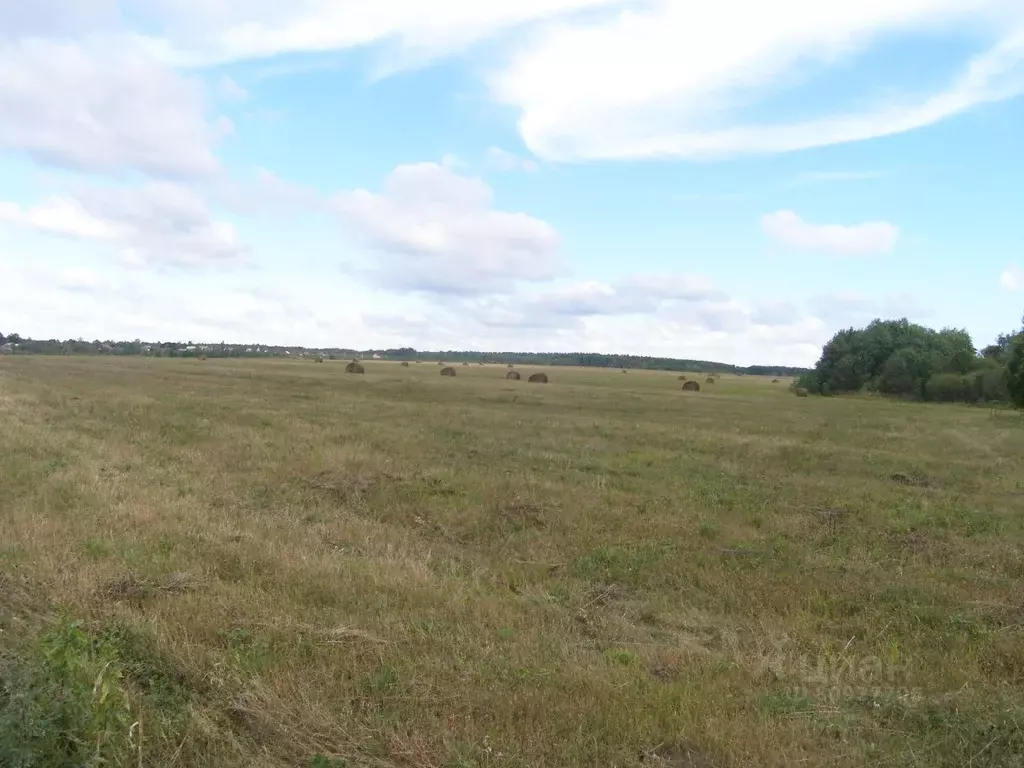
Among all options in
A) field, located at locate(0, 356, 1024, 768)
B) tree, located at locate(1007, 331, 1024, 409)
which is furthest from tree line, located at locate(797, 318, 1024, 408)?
field, located at locate(0, 356, 1024, 768)

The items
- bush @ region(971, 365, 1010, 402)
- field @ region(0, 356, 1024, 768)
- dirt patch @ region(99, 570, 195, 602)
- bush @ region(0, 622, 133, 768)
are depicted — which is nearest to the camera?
bush @ region(0, 622, 133, 768)

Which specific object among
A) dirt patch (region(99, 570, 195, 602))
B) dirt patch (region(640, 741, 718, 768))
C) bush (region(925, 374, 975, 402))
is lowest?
dirt patch (region(640, 741, 718, 768))

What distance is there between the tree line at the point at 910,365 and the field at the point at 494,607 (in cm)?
5410

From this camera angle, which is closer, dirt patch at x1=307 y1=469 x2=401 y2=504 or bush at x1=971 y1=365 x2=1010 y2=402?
dirt patch at x1=307 y1=469 x2=401 y2=504

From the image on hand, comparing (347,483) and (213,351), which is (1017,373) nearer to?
(347,483)

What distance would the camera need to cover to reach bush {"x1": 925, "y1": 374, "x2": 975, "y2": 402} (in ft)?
215

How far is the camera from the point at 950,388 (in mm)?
67000

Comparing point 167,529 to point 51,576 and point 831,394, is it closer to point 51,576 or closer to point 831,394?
point 51,576

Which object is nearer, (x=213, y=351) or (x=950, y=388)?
(x=950, y=388)

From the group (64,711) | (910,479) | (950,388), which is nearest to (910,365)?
(950,388)

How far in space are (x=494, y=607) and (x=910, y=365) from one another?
7707cm

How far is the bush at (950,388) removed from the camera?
6556cm

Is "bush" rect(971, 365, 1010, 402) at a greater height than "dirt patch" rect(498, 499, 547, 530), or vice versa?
"bush" rect(971, 365, 1010, 402)

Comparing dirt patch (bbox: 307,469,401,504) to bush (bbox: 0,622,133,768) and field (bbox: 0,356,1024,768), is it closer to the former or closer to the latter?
field (bbox: 0,356,1024,768)
